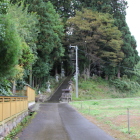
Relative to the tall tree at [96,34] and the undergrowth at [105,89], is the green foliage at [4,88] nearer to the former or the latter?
the undergrowth at [105,89]

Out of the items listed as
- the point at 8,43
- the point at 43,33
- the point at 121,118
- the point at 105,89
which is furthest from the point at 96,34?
the point at 8,43

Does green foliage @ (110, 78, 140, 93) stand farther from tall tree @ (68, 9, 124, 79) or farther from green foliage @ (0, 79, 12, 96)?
green foliage @ (0, 79, 12, 96)

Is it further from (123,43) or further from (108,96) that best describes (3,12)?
(123,43)

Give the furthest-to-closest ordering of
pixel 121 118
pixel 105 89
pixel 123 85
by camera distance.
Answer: pixel 123 85
pixel 105 89
pixel 121 118

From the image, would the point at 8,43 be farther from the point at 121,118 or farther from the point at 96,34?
the point at 96,34

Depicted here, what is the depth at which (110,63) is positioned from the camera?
39.5 meters

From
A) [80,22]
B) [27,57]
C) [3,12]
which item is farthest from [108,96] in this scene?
[3,12]

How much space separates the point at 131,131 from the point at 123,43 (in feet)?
114

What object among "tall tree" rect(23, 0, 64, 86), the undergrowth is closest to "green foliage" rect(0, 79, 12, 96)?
"tall tree" rect(23, 0, 64, 86)

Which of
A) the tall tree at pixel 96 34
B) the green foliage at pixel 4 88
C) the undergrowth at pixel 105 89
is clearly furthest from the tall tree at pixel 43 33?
the green foliage at pixel 4 88

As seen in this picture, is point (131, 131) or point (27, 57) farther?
point (27, 57)

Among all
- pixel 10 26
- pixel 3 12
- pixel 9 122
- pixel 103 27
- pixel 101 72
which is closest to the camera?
pixel 3 12

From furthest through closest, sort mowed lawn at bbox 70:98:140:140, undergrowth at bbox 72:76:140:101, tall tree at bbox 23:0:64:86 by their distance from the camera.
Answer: undergrowth at bbox 72:76:140:101
tall tree at bbox 23:0:64:86
mowed lawn at bbox 70:98:140:140

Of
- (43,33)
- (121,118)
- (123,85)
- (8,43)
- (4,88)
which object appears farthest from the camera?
(123,85)
